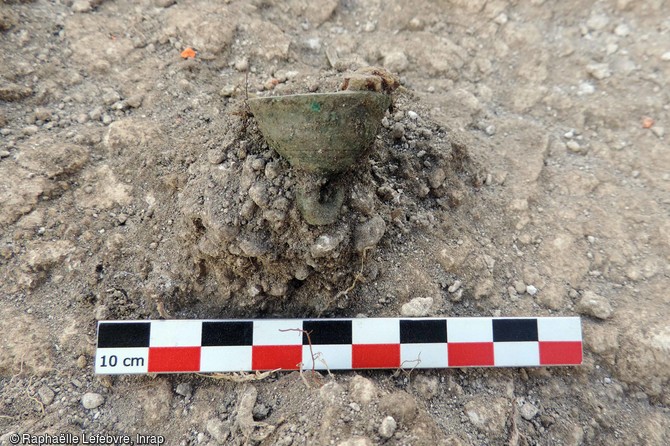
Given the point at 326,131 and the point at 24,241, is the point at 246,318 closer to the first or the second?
the point at 326,131

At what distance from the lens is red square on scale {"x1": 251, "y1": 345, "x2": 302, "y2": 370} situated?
1750 millimetres

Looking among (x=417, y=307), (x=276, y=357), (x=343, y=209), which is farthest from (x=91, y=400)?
(x=417, y=307)

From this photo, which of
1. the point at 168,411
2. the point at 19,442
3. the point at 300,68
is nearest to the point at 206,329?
the point at 168,411

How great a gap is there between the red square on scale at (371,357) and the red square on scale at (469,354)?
0.73 feet

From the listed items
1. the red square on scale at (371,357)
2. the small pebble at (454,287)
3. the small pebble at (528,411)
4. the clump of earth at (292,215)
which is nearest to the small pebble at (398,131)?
the clump of earth at (292,215)

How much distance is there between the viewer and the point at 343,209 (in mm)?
1634

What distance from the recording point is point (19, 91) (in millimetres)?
2051

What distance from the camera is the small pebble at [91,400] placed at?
1.67 meters

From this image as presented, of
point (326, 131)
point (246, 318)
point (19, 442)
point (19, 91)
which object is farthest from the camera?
point (19, 91)

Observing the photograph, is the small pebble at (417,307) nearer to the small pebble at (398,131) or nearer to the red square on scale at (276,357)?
the red square on scale at (276,357)

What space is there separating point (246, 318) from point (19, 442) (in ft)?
2.88

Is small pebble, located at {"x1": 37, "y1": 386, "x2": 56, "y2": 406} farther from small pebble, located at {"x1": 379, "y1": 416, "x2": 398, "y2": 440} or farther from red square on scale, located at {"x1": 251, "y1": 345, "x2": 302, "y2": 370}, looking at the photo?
small pebble, located at {"x1": 379, "y1": 416, "x2": 398, "y2": 440}

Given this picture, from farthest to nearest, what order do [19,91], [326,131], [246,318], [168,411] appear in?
1. [19,91]
2. [246,318]
3. [168,411]
4. [326,131]

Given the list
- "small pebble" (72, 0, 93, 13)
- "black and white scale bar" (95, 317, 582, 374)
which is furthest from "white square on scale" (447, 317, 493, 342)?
"small pebble" (72, 0, 93, 13)
